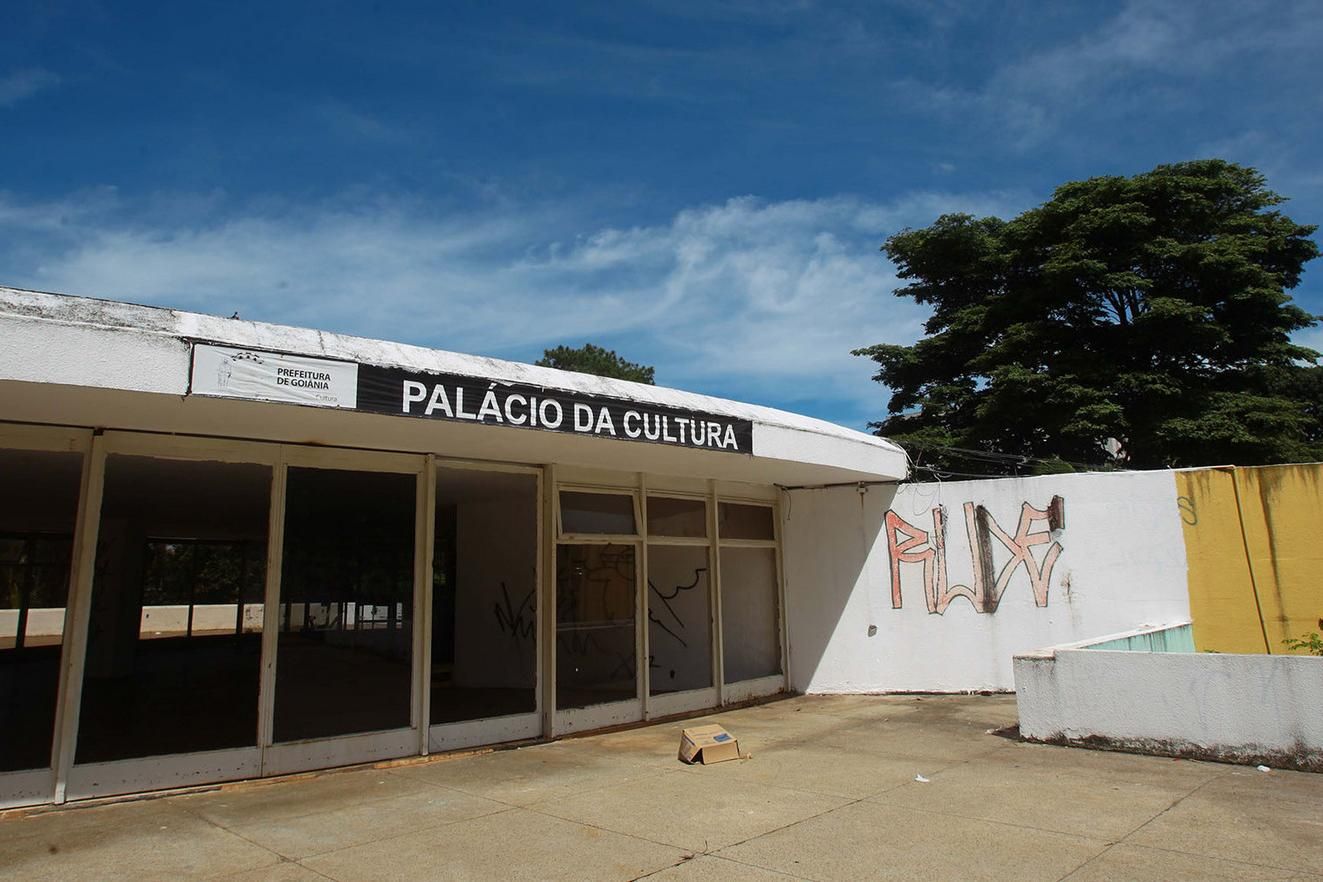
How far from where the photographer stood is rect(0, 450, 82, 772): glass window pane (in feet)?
21.2

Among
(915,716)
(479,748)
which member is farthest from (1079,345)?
(479,748)

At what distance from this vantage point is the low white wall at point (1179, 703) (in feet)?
19.6

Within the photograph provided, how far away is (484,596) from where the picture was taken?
1170 centimetres

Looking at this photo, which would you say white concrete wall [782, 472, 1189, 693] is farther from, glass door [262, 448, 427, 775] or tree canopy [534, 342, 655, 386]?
tree canopy [534, 342, 655, 386]

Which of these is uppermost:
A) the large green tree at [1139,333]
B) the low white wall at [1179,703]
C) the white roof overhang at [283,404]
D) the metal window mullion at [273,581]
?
the large green tree at [1139,333]

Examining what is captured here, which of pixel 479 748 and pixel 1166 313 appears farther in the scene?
pixel 1166 313

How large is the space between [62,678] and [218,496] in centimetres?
398

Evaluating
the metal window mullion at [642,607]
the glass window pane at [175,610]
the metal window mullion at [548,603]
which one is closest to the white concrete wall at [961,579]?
the metal window mullion at [642,607]

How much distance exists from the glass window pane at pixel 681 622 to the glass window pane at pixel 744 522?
44cm

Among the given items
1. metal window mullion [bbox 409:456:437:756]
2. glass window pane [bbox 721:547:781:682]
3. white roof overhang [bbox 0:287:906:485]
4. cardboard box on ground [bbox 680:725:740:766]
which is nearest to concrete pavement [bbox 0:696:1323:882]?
cardboard box on ground [bbox 680:725:740:766]

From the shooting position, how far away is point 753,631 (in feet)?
35.6

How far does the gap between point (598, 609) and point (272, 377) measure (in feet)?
15.4

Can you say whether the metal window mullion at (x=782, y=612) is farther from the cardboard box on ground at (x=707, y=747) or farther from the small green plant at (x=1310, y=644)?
the small green plant at (x=1310, y=644)

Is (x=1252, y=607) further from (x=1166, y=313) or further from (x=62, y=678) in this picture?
(x=1166, y=313)
